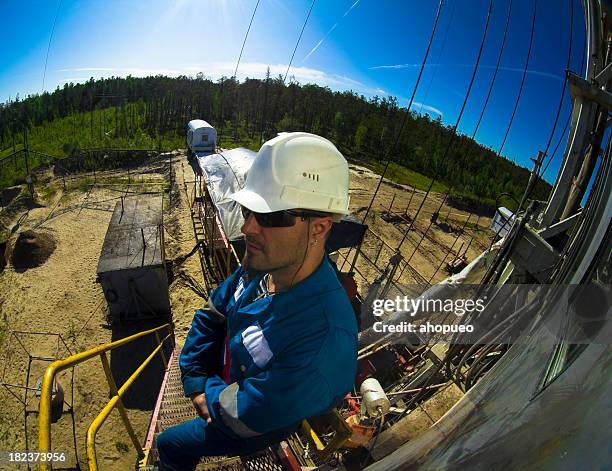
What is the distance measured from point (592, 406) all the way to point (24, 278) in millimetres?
17430

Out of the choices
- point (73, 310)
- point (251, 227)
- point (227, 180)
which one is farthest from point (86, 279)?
point (251, 227)

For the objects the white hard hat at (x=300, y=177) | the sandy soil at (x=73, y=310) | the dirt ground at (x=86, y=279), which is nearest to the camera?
the white hard hat at (x=300, y=177)

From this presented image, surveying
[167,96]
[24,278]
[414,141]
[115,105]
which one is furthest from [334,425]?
[115,105]

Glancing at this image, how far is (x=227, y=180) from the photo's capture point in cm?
1457

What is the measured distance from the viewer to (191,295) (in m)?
12.5

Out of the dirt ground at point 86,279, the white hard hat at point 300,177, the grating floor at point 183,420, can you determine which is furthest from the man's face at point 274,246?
the dirt ground at point 86,279

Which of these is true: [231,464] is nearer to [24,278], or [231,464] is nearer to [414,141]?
[24,278]

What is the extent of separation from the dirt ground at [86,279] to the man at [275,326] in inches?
273

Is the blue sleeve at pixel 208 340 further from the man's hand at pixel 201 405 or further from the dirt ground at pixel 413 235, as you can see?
the dirt ground at pixel 413 235

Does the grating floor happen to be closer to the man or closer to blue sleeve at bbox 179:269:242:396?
the man

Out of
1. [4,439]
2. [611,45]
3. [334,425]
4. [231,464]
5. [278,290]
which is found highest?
[611,45]

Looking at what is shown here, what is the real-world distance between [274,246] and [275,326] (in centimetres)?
48

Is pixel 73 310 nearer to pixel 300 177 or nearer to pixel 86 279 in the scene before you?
pixel 86 279

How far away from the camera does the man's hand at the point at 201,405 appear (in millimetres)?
2027
